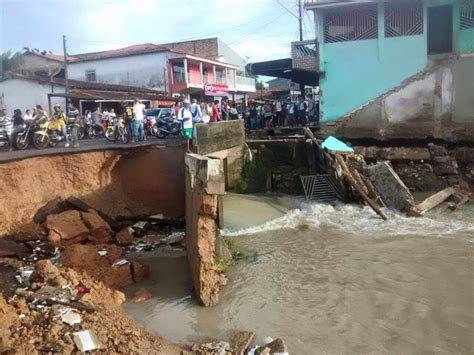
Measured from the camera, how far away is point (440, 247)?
10734mm

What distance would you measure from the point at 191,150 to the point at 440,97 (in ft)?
33.6

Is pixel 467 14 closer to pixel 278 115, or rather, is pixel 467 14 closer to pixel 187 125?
pixel 278 115

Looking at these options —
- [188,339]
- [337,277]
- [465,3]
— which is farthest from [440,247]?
[465,3]

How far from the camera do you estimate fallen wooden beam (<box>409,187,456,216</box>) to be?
13.4 m

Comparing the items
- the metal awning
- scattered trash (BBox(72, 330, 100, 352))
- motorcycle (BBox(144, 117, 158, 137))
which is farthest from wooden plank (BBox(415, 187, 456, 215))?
motorcycle (BBox(144, 117, 158, 137))

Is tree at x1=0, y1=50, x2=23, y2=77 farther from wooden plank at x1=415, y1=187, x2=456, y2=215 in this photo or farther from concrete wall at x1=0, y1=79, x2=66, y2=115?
wooden plank at x1=415, y1=187, x2=456, y2=215

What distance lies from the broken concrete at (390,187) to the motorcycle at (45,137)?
9797mm

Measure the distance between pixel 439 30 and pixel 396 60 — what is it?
6.57ft

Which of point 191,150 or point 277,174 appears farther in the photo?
point 277,174

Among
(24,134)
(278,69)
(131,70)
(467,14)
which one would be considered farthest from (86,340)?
(131,70)

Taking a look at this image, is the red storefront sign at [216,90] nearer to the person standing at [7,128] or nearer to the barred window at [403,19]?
the barred window at [403,19]

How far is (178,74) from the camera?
39812 mm

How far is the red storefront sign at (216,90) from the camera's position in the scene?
1567 inches

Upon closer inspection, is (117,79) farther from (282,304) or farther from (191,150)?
(282,304)
